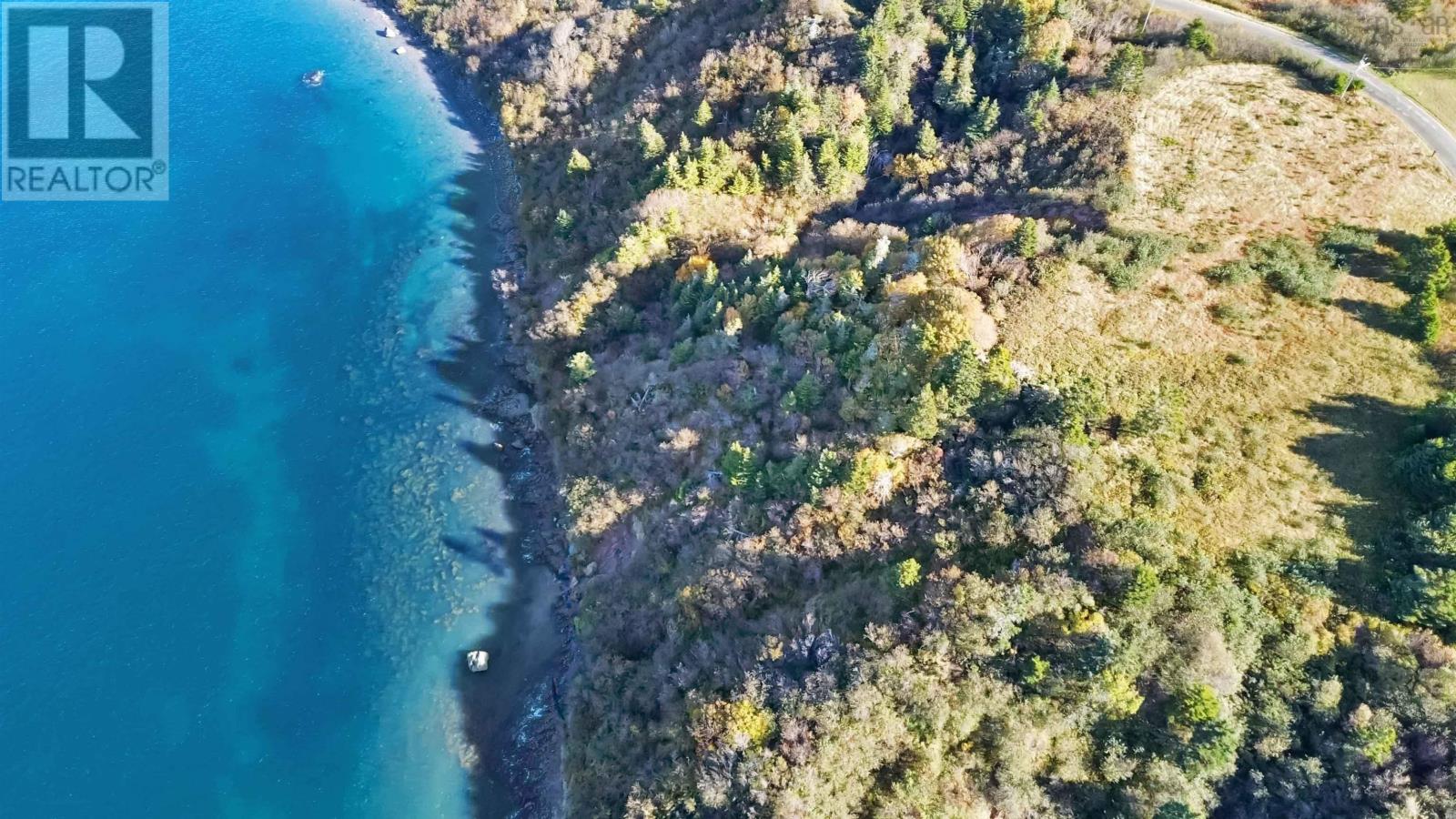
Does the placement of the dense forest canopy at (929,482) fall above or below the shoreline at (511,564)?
above

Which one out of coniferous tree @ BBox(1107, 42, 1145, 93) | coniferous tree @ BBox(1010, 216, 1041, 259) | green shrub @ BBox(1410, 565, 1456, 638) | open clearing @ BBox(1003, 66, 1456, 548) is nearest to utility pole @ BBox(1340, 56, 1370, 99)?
open clearing @ BBox(1003, 66, 1456, 548)

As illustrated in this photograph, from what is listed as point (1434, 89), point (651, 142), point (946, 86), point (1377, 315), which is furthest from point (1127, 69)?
point (651, 142)

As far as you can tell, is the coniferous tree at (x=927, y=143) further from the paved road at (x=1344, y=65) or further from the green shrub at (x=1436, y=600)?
the green shrub at (x=1436, y=600)

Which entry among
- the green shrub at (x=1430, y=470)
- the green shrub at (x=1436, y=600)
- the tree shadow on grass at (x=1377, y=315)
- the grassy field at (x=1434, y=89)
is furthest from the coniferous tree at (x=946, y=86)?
the green shrub at (x=1436, y=600)

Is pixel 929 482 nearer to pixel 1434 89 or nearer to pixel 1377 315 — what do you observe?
pixel 1377 315

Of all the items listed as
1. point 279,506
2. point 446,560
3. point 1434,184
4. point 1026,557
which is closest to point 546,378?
point 446,560

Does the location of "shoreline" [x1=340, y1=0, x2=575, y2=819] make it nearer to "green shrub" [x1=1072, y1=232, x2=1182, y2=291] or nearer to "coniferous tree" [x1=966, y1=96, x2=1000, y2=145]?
"green shrub" [x1=1072, y1=232, x2=1182, y2=291]
